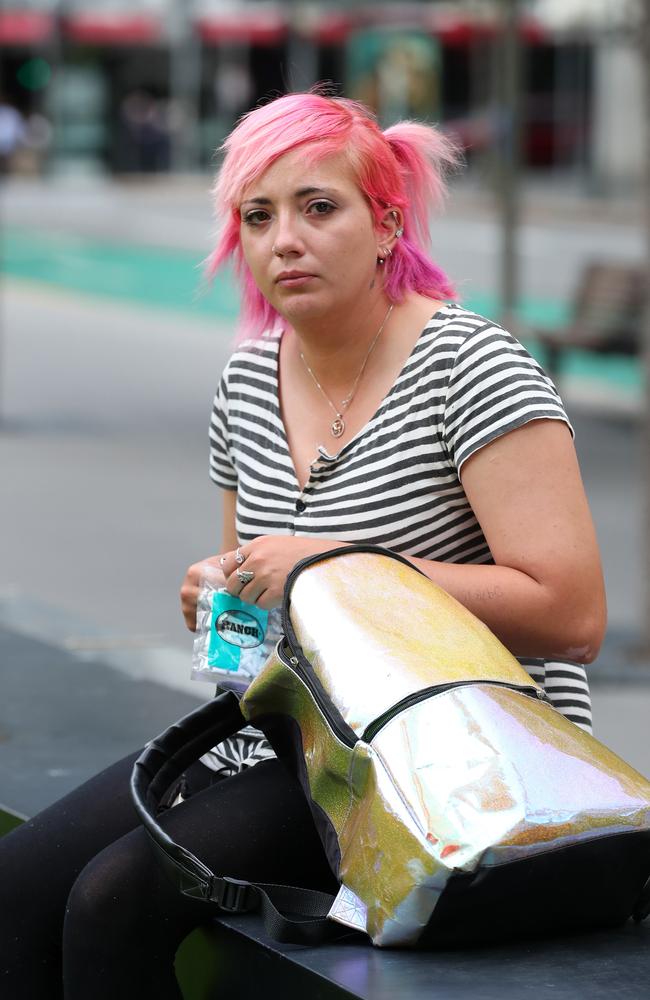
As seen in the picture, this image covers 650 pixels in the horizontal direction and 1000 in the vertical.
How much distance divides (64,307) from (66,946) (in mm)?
15818

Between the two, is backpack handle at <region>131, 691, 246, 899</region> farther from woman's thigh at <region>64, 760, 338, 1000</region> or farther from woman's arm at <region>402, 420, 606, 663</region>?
woman's arm at <region>402, 420, 606, 663</region>

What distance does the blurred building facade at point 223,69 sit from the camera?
4300 centimetres

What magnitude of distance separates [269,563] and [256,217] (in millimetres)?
559

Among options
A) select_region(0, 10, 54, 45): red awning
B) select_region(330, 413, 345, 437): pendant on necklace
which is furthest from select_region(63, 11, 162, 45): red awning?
select_region(330, 413, 345, 437): pendant on necklace

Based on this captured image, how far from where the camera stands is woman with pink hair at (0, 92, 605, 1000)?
Result: 7.86 ft

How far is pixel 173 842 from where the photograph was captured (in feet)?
7.39

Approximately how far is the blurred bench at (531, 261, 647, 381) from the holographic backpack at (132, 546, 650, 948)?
368 inches

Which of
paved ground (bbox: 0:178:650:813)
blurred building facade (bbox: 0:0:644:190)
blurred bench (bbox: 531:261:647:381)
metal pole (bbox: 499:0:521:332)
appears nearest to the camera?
paved ground (bbox: 0:178:650:813)

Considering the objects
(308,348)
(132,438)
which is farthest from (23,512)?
(308,348)

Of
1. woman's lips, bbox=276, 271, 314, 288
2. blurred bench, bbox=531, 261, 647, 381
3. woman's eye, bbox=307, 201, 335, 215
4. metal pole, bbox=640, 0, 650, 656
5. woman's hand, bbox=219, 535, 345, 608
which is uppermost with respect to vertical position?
woman's eye, bbox=307, 201, 335, 215

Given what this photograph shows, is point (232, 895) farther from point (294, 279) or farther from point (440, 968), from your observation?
point (294, 279)

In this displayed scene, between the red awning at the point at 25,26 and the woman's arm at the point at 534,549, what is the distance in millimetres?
44440

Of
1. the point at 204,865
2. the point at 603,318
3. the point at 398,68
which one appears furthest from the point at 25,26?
the point at 204,865

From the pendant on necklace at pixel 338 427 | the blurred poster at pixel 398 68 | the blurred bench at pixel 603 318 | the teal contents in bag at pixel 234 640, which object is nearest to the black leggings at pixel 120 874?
the teal contents in bag at pixel 234 640
